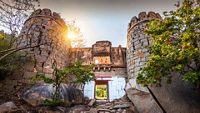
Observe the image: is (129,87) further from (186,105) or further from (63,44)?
(63,44)

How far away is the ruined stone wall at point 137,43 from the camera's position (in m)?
10.6

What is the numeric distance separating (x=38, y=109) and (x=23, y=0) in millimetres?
3472

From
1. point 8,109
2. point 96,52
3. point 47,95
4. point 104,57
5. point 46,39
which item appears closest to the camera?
point 8,109

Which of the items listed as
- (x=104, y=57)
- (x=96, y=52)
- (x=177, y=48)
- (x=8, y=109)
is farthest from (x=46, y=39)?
(x=177, y=48)

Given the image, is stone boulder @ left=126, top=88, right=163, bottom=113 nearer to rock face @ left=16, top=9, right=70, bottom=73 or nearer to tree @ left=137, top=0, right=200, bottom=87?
tree @ left=137, top=0, right=200, bottom=87

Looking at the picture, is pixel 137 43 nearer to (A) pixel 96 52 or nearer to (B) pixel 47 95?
(A) pixel 96 52

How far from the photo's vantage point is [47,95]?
637 cm

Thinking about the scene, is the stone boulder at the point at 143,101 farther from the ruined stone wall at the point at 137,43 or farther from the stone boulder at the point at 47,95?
the ruined stone wall at the point at 137,43

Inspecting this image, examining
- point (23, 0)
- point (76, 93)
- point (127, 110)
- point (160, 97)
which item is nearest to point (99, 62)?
point (76, 93)

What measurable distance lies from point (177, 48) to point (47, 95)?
15.0ft

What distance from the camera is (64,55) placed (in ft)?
39.0

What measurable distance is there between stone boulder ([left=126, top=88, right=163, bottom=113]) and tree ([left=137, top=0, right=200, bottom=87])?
4.42ft

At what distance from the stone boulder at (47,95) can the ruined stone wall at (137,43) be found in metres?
4.41

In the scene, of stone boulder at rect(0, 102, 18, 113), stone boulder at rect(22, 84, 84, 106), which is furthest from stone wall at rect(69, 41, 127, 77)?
stone boulder at rect(0, 102, 18, 113)
